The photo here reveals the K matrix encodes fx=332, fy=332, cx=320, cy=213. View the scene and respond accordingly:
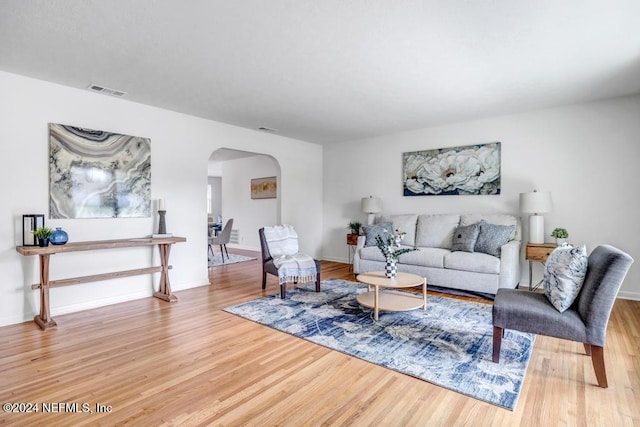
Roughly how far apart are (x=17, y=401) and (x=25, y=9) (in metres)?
2.46

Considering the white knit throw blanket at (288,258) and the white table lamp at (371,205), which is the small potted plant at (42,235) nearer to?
the white knit throw blanket at (288,258)

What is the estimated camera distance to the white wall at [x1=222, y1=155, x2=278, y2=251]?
26.5 feet

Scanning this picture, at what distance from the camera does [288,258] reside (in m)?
4.34

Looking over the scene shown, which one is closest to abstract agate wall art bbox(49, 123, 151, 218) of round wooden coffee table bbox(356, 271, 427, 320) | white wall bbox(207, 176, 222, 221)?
round wooden coffee table bbox(356, 271, 427, 320)

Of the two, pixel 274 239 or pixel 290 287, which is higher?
pixel 274 239

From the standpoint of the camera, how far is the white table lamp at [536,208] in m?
4.15

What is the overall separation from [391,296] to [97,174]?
11.9 feet

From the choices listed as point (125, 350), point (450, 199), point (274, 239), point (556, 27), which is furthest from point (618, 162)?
point (125, 350)

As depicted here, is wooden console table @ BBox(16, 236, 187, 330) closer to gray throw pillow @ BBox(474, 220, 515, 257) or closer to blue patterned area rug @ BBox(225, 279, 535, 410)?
blue patterned area rug @ BBox(225, 279, 535, 410)

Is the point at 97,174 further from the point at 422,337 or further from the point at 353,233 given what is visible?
the point at 353,233

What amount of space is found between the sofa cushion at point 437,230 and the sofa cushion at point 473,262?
0.56 metres

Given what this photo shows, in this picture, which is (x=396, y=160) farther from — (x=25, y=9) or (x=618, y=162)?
(x=25, y=9)

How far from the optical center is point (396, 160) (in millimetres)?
5969

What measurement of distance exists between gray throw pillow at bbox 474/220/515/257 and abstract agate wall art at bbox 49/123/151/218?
4.36 metres
